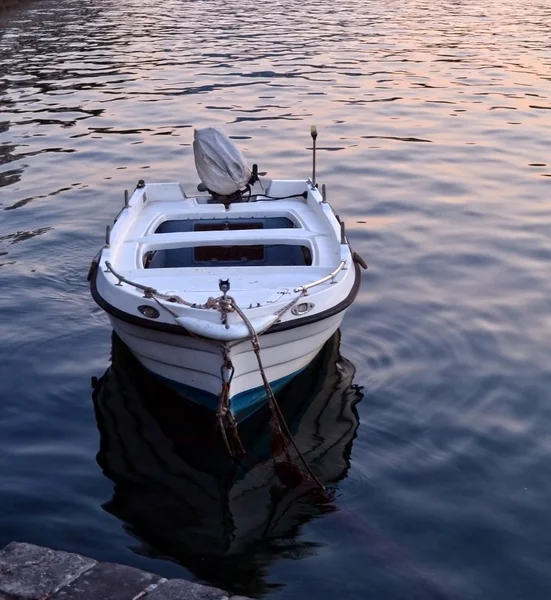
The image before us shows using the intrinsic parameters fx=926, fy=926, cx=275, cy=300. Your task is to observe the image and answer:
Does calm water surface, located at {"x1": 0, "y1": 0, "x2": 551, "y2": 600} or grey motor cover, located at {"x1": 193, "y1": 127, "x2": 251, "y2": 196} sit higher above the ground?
grey motor cover, located at {"x1": 193, "y1": 127, "x2": 251, "y2": 196}

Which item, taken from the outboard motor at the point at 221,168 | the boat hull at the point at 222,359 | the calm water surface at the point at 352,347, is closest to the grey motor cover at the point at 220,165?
the outboard motor at the point at 221,168

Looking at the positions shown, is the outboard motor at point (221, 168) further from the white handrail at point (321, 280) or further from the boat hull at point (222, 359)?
the boat hull at point (222, 359)

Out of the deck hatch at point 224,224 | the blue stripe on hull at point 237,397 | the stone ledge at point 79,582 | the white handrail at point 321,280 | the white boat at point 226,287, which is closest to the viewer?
the stone ledge at point 79,582

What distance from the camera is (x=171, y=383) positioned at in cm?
823

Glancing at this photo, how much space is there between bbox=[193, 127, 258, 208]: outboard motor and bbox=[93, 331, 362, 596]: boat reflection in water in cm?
240

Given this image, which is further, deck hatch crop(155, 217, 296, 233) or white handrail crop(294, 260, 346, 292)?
deck hatch crop(155, 217, 296, 233)

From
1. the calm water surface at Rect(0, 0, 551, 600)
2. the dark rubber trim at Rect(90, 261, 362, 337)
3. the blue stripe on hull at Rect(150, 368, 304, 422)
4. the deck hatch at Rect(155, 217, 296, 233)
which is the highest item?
the dark rubber trim at Rect(90, 261, 362, 337)

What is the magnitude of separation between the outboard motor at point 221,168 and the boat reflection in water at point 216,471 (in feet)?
7.88

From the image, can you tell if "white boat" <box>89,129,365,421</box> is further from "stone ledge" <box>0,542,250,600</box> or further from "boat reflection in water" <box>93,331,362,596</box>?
"stone ledge" <box>0,542,250,600</box>

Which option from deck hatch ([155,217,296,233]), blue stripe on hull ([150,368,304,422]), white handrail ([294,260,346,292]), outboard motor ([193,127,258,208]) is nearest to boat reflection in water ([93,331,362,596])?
blue stripe on hull ([150,368,304,422])

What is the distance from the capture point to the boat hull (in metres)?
7.46

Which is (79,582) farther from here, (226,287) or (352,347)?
(352,347)

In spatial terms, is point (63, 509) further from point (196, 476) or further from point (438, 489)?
point (438, 489)

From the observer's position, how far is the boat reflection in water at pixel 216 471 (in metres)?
6.56
